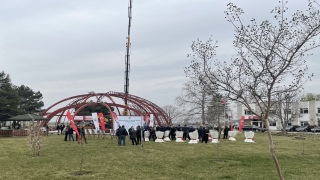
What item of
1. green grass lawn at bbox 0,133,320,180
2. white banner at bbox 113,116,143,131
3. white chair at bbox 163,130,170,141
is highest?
white banner at bbox 113,116,143,131

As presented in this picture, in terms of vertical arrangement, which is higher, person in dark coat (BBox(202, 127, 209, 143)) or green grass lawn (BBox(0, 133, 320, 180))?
person in dark coat (BBox(202, 127, 209, 143))

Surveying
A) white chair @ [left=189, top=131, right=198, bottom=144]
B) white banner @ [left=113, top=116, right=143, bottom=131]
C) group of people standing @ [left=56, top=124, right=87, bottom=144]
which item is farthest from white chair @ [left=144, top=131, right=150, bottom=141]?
group of people standing @ [left=56, top=124, right=87, bottom=144]

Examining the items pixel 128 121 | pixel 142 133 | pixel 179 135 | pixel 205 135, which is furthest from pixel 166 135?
pixel 142 133

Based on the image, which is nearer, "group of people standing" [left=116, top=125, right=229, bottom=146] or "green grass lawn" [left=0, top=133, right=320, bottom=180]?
"green grass lawn" [left=0, top=133, right=320, bottom=180]

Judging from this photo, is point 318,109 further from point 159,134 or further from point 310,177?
point 310,177

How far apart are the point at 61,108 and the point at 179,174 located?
27.0m

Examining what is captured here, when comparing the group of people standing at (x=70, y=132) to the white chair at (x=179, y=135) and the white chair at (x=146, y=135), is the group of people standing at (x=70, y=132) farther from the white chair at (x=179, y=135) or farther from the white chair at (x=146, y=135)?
the white chair at (x=179, y=135)

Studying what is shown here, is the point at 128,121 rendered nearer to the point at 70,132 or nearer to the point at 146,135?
the point at 146,135

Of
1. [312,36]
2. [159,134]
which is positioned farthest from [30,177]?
[159,134]

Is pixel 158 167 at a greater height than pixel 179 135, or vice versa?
pixel 179 135

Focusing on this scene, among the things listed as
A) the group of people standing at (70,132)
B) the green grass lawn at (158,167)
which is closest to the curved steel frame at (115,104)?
the group of people standing at (70,132)

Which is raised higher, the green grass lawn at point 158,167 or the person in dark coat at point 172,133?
the person in dark coat at point 172,133

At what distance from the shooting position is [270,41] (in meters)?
6.50

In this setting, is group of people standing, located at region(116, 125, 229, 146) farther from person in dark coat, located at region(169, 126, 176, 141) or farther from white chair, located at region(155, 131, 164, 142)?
white chair, located at region(155, 131, 164, 142)
